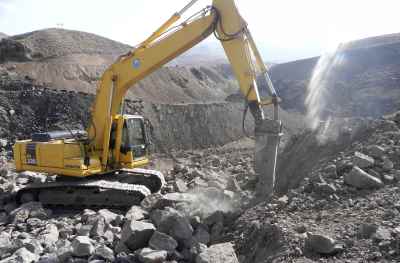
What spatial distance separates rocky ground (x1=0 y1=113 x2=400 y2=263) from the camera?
564 cm

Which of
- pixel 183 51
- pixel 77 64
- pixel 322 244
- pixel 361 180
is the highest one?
pixel 77 64

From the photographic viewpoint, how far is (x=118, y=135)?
9852 mm

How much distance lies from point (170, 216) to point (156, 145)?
1497cm

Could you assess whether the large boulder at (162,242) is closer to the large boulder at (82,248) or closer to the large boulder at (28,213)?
the large boulder at (82,248)

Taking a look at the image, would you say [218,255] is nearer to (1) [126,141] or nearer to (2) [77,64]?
(1) [126,141]

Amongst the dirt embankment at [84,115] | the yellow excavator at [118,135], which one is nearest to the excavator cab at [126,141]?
the yellow excavator at [118,135]

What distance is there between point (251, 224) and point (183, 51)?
3.94 metres

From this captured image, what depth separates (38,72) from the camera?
26.1 metres

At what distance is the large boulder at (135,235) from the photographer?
6645 millimetres

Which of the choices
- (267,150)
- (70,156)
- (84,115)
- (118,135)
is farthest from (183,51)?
(84,115)

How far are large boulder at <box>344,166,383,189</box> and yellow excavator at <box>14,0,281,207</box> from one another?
1655 millimetres

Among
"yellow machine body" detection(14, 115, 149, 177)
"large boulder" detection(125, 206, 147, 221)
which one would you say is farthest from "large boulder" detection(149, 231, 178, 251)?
"yellow machine body" detection(14, 115, 149, 177)

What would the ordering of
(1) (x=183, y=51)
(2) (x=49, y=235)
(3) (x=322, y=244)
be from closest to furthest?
(3) (x=322, y=244) < (2) (x=49, y=235) < (1) (x=183, y=51)

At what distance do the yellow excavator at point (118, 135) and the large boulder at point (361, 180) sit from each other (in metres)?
1.66
